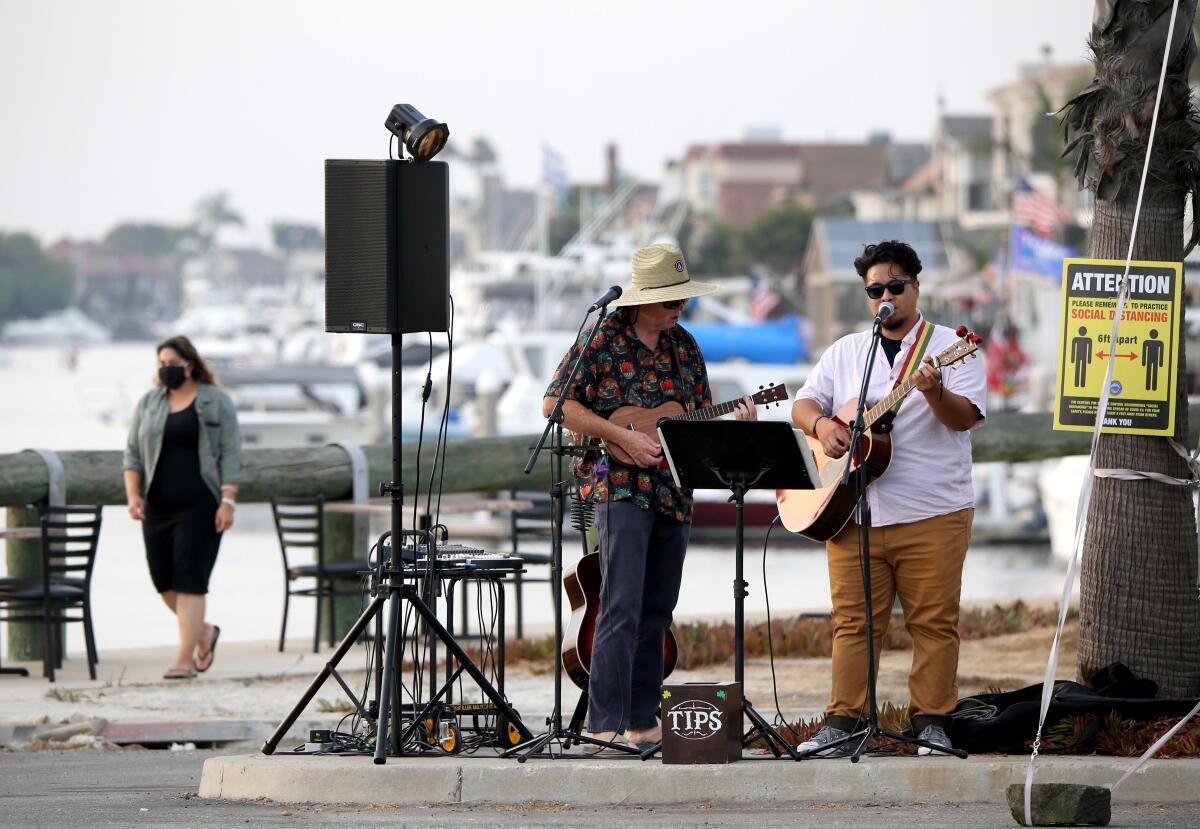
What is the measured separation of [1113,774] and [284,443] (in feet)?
117

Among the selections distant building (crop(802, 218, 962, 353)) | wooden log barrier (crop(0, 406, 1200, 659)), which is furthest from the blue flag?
wooden log barrier (crop(0, 406, 1200, 659))

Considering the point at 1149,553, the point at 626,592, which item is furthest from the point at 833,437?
the point at 1149,553

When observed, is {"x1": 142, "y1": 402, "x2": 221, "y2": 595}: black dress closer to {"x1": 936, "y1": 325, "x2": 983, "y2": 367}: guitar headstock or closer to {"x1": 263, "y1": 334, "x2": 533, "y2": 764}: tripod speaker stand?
{"x1": 263, "y1": 334, "x2": 533, "y2": 764}: tripod speaker stand

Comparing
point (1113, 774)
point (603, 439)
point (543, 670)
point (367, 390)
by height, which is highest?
point (603, 439)

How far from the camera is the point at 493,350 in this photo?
48.8 m

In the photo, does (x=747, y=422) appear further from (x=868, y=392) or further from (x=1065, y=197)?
(x=1065, y=197)

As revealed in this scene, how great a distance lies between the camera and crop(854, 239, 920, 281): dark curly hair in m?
6.89

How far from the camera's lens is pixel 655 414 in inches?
284

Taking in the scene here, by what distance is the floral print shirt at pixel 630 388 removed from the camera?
282 inches

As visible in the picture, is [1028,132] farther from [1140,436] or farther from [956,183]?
[1140,436]

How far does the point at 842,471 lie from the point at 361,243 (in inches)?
79.9

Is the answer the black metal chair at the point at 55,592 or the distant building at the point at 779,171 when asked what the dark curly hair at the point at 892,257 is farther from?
the distant building at the point at 779,171

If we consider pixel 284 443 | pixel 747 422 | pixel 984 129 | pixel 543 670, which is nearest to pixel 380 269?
pixel 747 422

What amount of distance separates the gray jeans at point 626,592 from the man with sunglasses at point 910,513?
65cm
